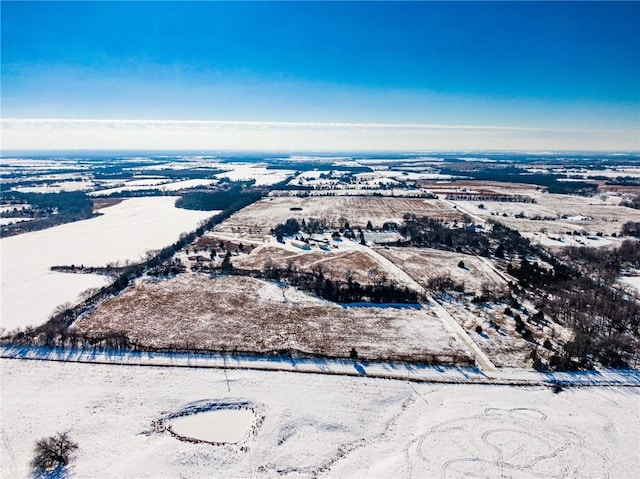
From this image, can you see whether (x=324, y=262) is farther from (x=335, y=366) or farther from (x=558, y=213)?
(x=558, y=213)

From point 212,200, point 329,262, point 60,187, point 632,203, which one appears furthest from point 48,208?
point 632,203

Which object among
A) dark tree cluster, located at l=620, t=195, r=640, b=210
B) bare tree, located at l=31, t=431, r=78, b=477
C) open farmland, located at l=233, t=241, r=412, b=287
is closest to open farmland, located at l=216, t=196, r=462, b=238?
open farmland, located at l=233, t=241, r=412, b=287

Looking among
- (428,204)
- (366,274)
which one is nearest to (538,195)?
(428,204)

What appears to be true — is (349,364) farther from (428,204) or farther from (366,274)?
(428,204)

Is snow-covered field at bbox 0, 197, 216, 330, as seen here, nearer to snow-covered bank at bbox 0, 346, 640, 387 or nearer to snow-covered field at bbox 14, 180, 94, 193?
snow-covered bank at bbox 0, 346, 640, 387

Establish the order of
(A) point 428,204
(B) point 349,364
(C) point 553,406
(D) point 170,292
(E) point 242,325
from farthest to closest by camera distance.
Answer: (A) point 428,204 → (D) point 170,292 → (E) point 242,325 → (B) point 349,364 → (C) point 553,406
